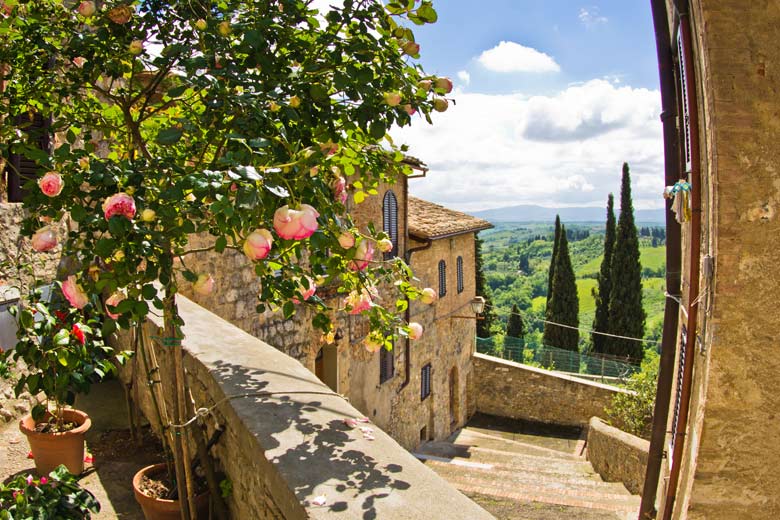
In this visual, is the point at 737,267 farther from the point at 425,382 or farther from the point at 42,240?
Answer: the point at 425,382

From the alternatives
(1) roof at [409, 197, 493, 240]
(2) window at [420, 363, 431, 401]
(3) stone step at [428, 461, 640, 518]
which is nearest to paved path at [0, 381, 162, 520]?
(3) stone step at [428, 461, 640, 518]

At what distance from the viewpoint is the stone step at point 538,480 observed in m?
9.65

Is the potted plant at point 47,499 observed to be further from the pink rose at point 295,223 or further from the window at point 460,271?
the window at point 460,271

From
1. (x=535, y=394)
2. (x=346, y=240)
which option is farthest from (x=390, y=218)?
(x=346, y=240)

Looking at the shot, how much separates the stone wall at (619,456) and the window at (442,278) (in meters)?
5.15

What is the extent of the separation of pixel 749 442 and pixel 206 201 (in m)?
3.42

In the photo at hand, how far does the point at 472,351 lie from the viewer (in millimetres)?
19297

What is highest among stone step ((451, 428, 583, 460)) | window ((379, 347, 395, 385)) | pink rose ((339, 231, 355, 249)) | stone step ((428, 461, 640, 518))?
pink rose ((339, 231, 355, 249))

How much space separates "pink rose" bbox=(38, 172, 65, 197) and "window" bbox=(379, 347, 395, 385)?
10.2 meters

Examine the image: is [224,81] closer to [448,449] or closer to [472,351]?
[448,449]

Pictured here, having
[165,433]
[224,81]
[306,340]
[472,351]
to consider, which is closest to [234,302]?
[306,340]

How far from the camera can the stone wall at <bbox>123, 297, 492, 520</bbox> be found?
2.12 metres

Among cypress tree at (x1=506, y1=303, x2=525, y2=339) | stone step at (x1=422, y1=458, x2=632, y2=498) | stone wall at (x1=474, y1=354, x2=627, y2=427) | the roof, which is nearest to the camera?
stone step at (x1=422, y1=458, x2=632, y2=498)

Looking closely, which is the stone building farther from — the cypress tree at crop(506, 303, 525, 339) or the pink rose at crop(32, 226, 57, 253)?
the cypress tree at crop(506, 303, 525, 339)
